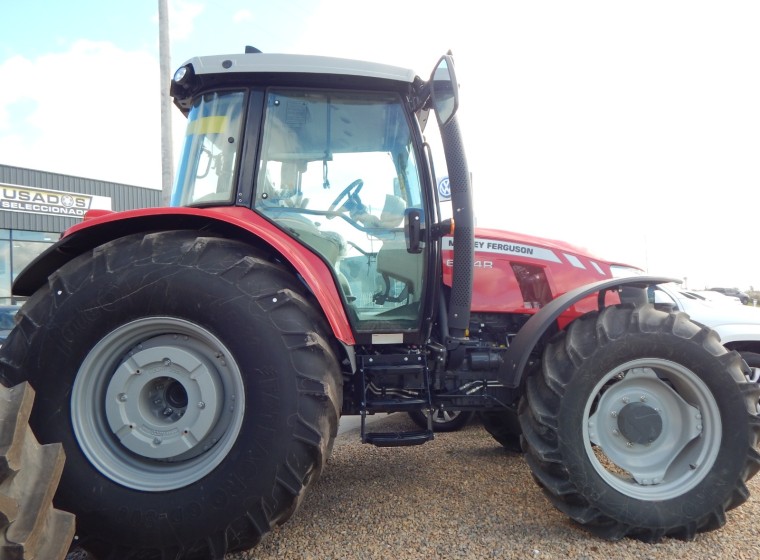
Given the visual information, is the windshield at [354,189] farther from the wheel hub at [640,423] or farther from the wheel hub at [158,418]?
the wheel hub at [640,423]

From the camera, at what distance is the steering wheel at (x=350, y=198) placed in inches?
112

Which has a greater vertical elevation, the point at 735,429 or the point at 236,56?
the point at 236,56

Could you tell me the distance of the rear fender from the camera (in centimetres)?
238

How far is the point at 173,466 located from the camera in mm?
2301

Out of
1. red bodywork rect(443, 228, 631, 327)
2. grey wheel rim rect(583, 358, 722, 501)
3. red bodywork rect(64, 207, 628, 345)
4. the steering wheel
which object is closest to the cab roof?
the steering wheel

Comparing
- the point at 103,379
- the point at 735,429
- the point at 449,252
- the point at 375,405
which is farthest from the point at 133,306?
the point at 735,429

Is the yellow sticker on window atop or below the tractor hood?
atop

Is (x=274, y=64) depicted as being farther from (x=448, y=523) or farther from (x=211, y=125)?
(x=448, y=523)

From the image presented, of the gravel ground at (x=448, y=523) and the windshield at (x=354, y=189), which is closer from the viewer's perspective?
the gravel ground at (x=448, y=523)

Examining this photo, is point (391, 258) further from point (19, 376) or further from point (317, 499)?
point (19, 376)

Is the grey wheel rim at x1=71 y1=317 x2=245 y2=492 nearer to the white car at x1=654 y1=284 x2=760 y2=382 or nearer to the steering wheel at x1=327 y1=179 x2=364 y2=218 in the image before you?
the steering wheel at x1=327 y1=179 x2=364 y2=218

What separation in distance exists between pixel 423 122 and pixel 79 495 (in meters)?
2.53

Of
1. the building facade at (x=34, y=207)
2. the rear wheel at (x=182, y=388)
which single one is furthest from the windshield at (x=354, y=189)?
the building facade at (x=34, y=207)

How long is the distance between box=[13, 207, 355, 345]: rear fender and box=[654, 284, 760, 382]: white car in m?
3.17
